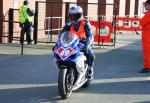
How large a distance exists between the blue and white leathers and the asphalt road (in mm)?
383

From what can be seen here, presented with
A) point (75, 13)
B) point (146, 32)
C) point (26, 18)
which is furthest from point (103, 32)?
point (75, 13)

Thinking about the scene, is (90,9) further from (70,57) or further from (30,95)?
(70,57)

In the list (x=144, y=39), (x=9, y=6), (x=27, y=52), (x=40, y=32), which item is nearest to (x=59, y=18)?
(x=40, y=32)

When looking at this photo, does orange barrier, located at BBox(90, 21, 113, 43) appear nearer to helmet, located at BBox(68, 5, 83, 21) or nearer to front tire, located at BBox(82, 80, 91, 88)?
front tire, located at BBox(82, 80, 91, 88)

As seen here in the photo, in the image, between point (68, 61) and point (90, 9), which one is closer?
point (68, 61)

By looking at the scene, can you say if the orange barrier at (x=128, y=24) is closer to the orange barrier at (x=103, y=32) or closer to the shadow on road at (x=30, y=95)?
the orange barrier at (x=103, y=32)

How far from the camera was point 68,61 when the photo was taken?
9.02 meters

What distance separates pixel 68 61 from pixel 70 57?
9cm

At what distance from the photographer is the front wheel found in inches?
345

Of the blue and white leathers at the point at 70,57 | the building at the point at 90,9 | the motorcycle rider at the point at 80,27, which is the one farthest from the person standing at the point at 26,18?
the blue and white leathers at the point at 70,57

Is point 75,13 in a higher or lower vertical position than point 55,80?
higher

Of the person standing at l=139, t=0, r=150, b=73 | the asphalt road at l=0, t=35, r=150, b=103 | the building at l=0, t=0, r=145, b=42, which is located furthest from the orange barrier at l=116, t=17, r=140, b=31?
the person standing at l=139, t=0, r=150, b=73

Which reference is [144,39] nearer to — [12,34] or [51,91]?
[51,91]

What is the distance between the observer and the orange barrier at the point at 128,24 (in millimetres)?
30328
